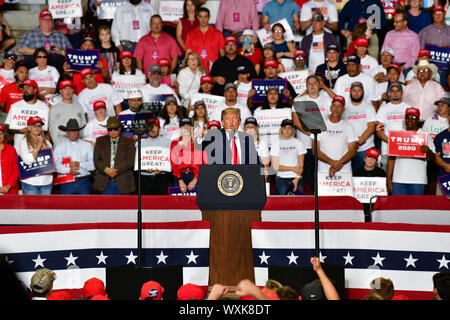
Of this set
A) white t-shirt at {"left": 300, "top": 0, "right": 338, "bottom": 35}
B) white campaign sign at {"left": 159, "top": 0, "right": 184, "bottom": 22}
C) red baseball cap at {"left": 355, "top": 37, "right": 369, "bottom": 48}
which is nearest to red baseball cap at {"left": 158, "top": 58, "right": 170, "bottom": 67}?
white campaign sign at {"left": 159, "top": 0, "right": 184, "bottom": 22}

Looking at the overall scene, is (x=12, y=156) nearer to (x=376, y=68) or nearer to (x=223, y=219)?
(x=223, y=219)

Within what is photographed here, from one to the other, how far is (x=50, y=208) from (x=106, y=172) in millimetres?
2091

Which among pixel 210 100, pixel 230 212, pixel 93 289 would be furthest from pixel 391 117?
pixel 93 289

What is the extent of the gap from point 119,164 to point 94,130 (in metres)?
1.19

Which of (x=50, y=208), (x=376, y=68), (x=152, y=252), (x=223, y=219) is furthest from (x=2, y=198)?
(x=376, y=68)

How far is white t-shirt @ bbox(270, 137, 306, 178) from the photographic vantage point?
1198cm

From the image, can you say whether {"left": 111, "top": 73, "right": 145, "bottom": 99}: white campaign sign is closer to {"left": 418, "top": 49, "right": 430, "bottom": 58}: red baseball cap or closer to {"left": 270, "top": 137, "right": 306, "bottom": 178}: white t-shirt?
{"left": 270, "top": 137, "right": 306, "bottom": 178}: white t-shirt

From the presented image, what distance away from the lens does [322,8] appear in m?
15.0

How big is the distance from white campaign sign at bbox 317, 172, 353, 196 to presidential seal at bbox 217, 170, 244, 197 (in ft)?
10.3

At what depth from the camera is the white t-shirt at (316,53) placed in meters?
14.3

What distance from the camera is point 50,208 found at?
9.83 m

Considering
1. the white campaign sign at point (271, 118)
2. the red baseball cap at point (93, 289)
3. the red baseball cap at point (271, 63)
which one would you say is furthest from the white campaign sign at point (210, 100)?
the red baseball cap at point (93, 289)

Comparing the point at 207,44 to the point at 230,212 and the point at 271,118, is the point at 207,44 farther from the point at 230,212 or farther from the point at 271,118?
the point at 230,212

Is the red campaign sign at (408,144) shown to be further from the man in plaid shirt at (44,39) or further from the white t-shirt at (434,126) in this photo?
the man in plaid shirt at (44,39)
